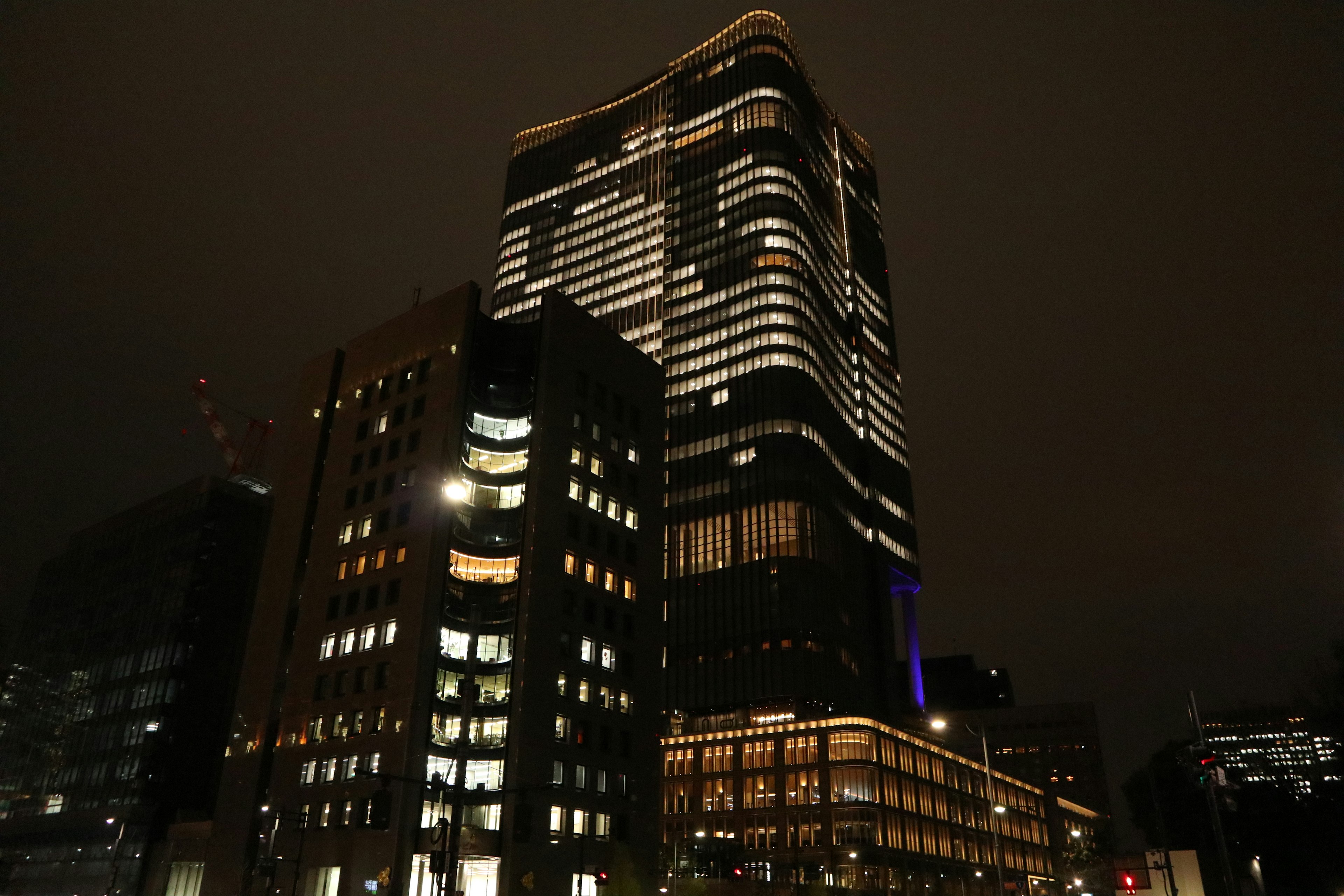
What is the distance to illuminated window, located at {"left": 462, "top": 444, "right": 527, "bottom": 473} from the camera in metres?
94.8

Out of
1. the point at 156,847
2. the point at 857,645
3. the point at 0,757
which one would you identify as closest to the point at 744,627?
the point at 857,645

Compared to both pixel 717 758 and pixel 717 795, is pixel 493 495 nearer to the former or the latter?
pixel 717 758

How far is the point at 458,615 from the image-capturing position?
Answer: 86.4m

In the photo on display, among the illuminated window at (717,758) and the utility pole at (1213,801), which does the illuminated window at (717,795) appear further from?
the utility pole at (1213,801)

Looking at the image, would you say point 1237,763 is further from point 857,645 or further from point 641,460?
point 641,460

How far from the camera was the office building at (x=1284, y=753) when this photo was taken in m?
88.3

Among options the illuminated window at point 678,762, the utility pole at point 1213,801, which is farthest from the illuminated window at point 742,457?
the utility pole at point 1213,801

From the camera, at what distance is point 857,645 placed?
16638 centimetres

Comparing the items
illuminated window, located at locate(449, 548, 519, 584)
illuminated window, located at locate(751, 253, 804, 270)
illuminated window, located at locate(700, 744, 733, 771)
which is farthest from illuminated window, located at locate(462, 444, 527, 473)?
illuminated window, located at locate(751, 253, 804, 270)

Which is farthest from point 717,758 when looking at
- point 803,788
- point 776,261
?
point 776,261

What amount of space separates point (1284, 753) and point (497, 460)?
17757cm

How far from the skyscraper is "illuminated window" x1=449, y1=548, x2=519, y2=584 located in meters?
72.4

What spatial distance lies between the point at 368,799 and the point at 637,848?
2422cm

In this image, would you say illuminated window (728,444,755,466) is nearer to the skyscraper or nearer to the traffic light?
the skyscraper
